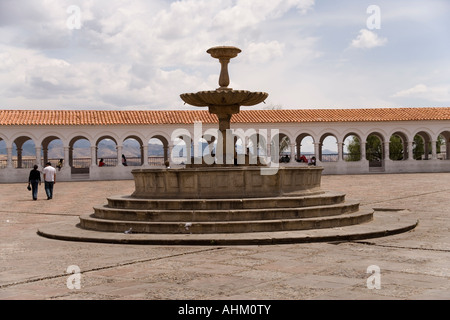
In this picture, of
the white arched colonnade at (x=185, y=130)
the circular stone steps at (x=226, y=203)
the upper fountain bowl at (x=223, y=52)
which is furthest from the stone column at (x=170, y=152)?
the circular stone steps at (x=226, y=203)

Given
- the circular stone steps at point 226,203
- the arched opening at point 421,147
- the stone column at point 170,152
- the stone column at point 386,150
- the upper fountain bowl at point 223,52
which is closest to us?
the circular stone steps at point 226,203

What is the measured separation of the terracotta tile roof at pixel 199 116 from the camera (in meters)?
34.3

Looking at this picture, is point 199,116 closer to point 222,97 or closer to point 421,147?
point 222,97

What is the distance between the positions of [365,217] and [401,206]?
432 cm

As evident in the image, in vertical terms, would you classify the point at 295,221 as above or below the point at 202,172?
below

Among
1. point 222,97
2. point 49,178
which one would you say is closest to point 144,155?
point 49,178

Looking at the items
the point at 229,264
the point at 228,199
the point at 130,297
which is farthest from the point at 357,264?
the point at 228,199

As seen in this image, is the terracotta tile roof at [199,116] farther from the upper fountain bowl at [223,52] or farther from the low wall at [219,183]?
the low wall at [219,183]

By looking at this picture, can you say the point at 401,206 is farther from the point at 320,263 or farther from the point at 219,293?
the point at 219,293

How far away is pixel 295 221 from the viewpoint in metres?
9.03

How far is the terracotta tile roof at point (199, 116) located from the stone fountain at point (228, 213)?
2461 cm

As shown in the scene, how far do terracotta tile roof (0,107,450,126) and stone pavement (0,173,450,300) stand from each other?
2570cm
